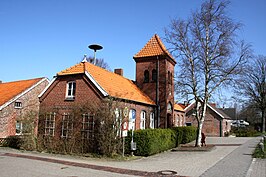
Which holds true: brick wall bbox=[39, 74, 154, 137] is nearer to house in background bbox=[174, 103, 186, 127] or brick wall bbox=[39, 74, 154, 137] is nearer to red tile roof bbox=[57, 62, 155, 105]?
red tile roof bbox=[57, 62, 155, 105]

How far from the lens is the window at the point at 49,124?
20781mm

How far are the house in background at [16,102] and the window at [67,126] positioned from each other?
17.7 ft

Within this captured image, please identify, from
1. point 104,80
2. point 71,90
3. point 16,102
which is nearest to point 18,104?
point 16,102

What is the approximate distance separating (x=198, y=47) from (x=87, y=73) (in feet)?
35.1

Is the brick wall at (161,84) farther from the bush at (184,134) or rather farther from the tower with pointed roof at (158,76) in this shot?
the bush at (184,134)

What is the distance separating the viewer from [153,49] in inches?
1104

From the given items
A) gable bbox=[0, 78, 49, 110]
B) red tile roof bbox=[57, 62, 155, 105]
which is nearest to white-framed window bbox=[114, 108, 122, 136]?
red tile roof bbox=[57, 62, 155, 105]

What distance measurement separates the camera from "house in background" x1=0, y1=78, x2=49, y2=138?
87.5 feet

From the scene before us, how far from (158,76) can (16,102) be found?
54.1 feet

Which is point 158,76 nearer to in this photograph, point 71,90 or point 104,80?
point 104,80

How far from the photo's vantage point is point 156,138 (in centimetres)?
1905

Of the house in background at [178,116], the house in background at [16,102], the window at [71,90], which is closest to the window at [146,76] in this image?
the window at [71,90]

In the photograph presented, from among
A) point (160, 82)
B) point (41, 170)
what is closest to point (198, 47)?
point (160, 82)

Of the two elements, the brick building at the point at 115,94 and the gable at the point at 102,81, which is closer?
the brick building at the point at 115,94
